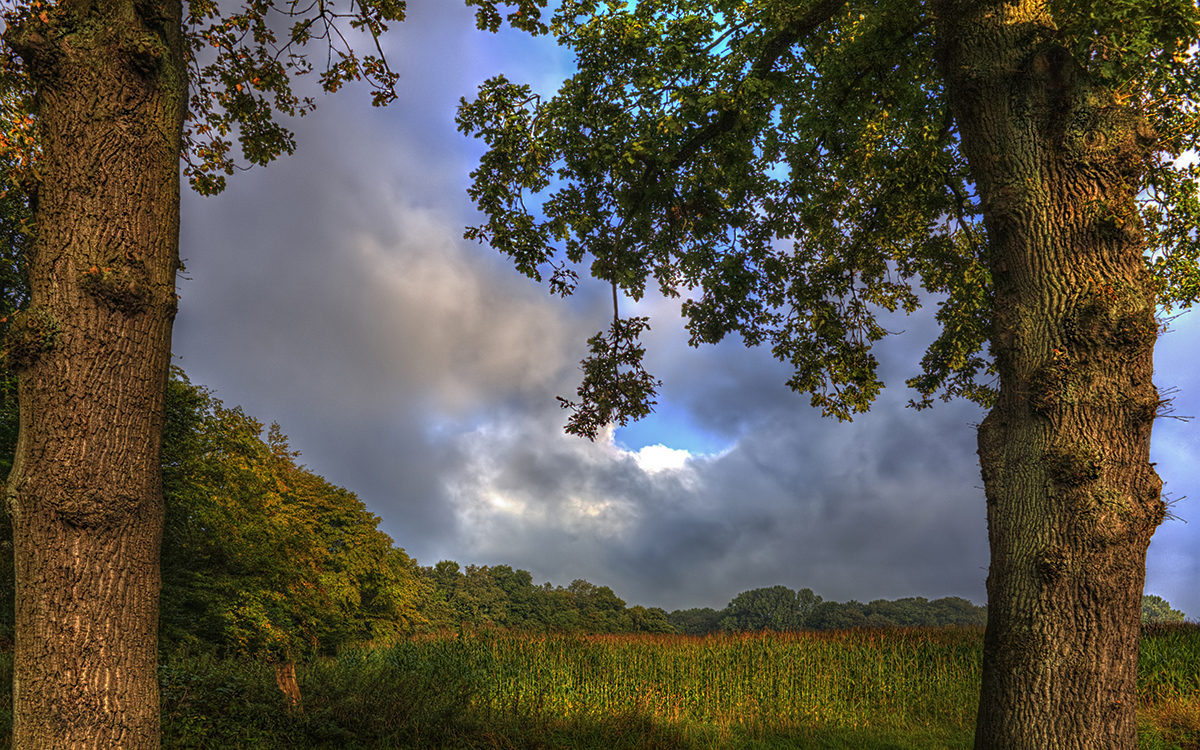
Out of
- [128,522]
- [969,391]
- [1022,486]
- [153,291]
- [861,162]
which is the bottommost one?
[128,522]

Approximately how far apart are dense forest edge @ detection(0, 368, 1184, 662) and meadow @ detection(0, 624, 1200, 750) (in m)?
1.24

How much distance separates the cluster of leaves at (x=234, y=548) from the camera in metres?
17.4

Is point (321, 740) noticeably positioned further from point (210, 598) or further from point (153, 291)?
point (210, 598)

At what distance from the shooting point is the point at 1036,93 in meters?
6.63

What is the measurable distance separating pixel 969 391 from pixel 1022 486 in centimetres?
765

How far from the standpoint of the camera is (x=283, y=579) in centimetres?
2183

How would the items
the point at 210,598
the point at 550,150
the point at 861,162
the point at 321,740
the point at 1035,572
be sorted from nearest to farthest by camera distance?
the point at 1035,572 < the point at 321,740 < the point at 550,150 < the point at 861,162 < the point at 210,598

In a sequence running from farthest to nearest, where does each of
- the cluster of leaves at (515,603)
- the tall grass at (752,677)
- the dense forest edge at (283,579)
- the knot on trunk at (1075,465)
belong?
the cluster of leaves at (515,603) → the dense forest edge at (283,579) → the tall grass at (752,677) → the knot on trunk at (1075,465)

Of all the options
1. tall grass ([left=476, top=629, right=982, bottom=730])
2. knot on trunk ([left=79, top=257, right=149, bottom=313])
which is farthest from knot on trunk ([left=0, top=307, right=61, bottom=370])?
tall grass ([left=476, top=629, right=982, bottom=730])

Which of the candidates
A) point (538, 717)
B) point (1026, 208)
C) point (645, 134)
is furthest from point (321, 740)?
point (1026, 208)

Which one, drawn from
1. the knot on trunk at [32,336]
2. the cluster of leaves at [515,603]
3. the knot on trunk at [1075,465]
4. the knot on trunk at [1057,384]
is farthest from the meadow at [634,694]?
the cluster of leaves at [515,603]

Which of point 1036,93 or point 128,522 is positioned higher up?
point 1036,93

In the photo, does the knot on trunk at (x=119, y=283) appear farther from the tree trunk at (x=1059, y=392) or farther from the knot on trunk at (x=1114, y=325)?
the knot on trunk at (x=1114, y=325)

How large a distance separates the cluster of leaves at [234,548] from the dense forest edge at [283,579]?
0.04 metres
